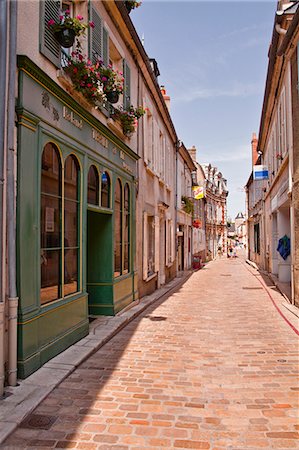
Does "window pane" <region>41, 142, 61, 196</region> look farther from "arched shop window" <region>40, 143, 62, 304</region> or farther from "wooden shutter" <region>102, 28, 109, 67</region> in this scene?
"wooden shutter" <region>102, 28, 109, 67</region>

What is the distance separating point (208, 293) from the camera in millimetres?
13688

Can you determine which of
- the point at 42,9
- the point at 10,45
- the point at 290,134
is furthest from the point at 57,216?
the point at 290,134

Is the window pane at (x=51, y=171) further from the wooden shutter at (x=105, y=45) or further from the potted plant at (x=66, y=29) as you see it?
the wooden shutter at (x=105, y=45)

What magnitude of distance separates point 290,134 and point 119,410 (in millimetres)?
8260

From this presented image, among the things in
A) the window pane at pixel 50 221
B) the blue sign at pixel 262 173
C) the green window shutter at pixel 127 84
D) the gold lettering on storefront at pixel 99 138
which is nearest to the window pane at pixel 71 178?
the window pane at pixel 50 221

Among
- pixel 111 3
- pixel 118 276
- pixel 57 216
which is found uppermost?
pixel 111 3

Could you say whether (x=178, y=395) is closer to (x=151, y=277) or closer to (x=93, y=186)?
(x=93, y=186)

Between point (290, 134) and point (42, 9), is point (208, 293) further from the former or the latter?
point (42, 9)

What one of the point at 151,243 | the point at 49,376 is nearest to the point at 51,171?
the point at 49,376

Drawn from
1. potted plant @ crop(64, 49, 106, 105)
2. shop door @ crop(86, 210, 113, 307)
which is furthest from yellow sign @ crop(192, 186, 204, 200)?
potted plant @ crop(64, 49, 106, 105)

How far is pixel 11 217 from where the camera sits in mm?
4320

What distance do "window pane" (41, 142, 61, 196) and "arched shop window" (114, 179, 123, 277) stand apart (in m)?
3.07

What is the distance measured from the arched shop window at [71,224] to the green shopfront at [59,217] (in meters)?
0.02

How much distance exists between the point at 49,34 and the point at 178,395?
4.99 m
